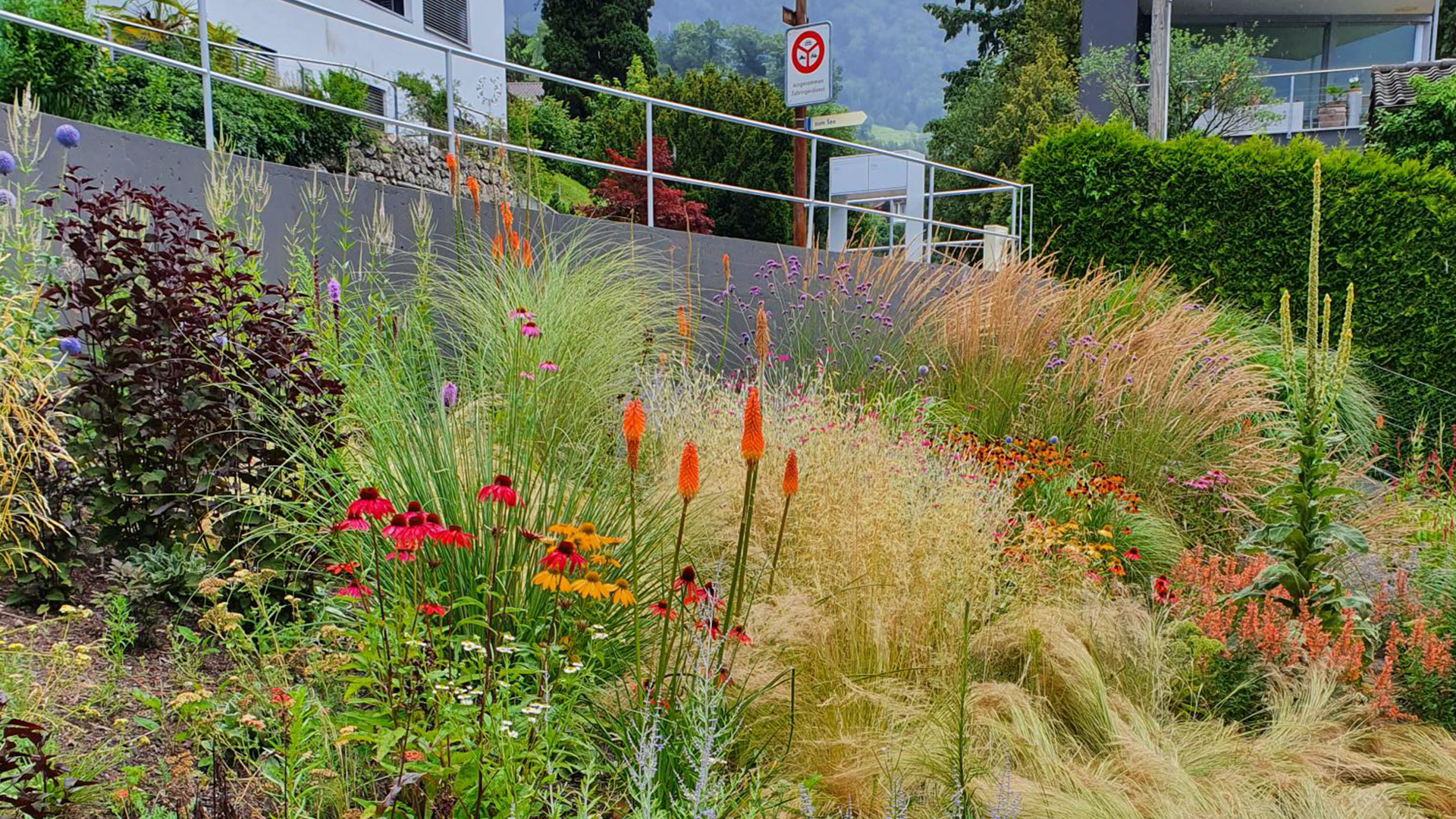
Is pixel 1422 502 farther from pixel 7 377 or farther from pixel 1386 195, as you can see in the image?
pixel 7 377

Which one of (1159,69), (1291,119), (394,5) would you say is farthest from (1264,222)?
(394,5)

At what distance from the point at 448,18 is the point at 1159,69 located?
11.6 meters

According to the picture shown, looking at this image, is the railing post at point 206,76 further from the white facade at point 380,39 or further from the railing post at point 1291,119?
the railing post at point 1291,119

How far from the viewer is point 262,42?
13094 millimetres

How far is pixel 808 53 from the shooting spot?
36.0 feet

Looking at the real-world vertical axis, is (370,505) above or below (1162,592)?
above

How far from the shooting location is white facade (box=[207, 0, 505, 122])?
503 inches

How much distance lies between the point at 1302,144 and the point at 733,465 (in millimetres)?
8629

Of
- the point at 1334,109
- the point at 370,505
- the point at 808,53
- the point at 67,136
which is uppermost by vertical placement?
the point at 1334,109

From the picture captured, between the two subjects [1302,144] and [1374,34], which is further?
[1374,34]

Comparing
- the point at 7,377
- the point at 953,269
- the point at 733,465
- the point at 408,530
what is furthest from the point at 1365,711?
the point at 953,269

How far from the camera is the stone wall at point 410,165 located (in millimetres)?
Result: 9474

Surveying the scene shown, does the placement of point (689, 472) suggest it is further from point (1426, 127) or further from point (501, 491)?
point (1426, 127)

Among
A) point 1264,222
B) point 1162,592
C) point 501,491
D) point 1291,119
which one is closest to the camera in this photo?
point 501,491
